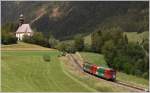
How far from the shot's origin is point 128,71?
183 ft

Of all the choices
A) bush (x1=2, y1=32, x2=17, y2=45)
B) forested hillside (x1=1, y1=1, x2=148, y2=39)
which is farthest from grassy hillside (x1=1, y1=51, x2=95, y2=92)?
forested hillside (x1=1, y1=1, x2=148, y2=39)

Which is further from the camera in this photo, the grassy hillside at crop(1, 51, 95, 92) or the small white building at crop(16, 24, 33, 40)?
the small white building at crop(16, 24, 33, 40)

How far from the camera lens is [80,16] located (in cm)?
16125

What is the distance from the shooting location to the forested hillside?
463ft

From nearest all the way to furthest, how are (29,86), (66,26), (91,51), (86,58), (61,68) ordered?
(29,86) < (61,68) < (86,58) < (91,51) < (66,26)

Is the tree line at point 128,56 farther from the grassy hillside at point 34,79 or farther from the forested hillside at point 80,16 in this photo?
the forested hillside at point 80,16

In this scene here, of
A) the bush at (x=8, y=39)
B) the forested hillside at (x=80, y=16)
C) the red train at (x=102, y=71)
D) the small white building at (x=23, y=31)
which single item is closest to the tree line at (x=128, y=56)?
the red train at (x=102, y=71)

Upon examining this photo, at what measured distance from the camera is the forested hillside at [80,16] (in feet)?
463

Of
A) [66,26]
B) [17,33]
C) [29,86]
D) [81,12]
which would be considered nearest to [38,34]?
[17,33]

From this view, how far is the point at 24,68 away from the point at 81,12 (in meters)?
116

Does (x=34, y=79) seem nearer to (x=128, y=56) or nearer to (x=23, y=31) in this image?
(x=128, y=56)

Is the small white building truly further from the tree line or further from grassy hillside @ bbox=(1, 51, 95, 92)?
grassy hillside @ bbox=(1, 51, 95, 92)

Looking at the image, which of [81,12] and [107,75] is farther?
[81,12]

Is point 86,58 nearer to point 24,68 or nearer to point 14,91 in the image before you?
point 24,68
